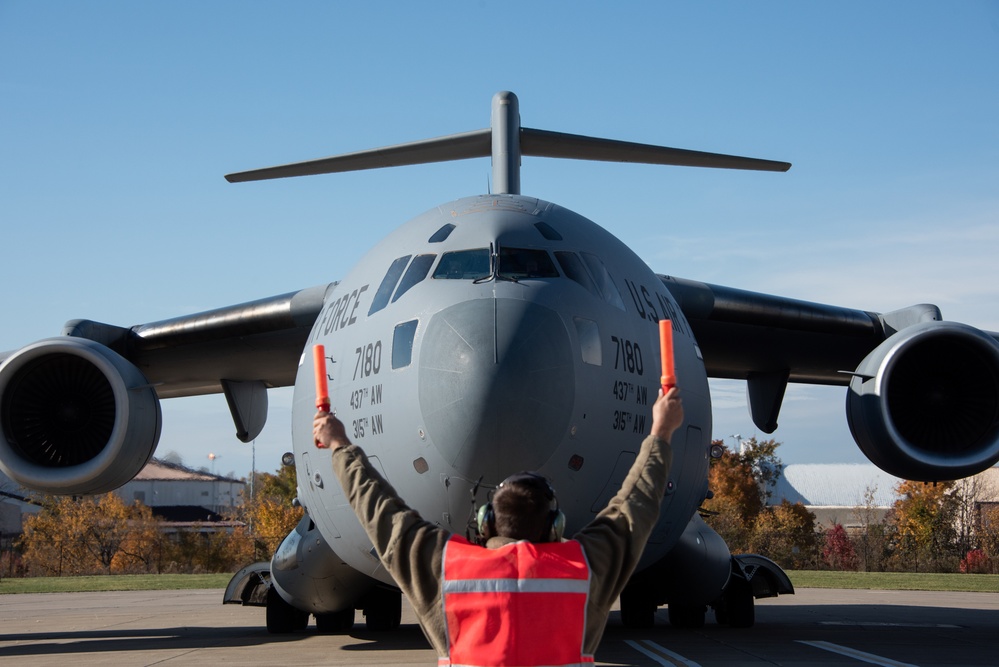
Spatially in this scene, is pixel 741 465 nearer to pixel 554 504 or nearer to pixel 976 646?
pixel 976 646

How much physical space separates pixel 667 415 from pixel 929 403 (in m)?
8.21

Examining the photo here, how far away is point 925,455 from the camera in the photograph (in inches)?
404

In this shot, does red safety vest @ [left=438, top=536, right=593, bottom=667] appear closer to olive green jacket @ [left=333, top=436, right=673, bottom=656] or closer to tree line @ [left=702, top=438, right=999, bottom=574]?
olive green jacket @ [left=333, top=436, right=673, bottom=656]

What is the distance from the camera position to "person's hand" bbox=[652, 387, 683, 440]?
131 inches

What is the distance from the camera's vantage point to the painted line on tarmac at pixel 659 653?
8.35 meters

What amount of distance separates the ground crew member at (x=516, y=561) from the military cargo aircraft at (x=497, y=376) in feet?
8.44

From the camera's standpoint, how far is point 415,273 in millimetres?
7184

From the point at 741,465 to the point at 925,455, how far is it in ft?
134

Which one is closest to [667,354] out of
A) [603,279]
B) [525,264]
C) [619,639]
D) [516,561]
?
[516,561]

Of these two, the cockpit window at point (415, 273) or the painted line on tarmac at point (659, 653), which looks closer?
the cockpit window at point (415, 273)

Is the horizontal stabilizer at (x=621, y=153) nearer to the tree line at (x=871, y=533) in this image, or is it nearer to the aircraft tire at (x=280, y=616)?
the aircraft tire at (x=280, y=616)

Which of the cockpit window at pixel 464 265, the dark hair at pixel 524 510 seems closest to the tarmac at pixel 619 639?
the cockpit window at pixel 464 265

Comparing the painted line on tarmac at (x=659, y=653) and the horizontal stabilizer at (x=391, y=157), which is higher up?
the horizontal stabilizer at (x=391, y=157)

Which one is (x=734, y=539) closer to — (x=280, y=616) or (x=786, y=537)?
(x=786, y=537)
